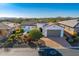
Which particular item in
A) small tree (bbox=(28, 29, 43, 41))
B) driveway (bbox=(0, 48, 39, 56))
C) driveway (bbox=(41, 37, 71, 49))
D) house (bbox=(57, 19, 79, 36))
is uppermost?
house (bbox=(57, 19, 79, 36))

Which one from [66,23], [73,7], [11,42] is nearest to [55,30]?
[66,23]

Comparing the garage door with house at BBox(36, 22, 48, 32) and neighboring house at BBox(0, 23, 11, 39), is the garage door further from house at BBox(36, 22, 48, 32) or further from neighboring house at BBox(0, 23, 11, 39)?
neighboring house at BBox(0, 23, 11, 39)

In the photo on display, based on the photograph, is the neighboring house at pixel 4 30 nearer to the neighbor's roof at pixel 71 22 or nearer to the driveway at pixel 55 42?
the driveway at pixel 55 42

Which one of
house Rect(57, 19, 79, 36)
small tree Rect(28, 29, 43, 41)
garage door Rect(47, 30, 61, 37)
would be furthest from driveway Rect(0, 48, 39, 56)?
house Rect(57, 19, 79, 36)

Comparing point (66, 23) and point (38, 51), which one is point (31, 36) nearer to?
point (38, 51)

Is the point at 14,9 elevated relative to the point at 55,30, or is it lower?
elevated
